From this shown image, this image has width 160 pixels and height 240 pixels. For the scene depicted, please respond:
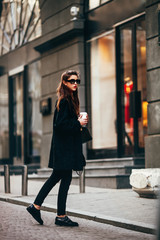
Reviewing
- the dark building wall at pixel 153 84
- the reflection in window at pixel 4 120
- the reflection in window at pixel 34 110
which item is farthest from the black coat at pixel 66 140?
the reflection in window at pixel 4 120

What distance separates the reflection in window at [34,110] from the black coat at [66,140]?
12.6m

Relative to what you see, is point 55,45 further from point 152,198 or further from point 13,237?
point 13,237

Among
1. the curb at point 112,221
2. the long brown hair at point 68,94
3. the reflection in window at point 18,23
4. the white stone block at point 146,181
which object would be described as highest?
the reflection in window at point 18,23

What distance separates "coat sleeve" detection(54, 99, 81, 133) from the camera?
6.86 metres

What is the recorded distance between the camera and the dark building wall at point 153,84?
39.5 feet

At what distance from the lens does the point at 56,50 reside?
17250 mm

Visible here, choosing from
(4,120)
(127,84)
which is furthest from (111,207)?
(4,120)

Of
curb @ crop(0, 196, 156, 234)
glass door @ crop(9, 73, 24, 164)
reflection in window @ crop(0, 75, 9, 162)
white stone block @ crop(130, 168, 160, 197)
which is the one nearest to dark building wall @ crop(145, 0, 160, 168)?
white stone block @ crop(130, 168, 160, 197)

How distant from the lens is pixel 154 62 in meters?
12.2

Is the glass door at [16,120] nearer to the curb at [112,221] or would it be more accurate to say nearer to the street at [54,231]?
the curb at [112,221]

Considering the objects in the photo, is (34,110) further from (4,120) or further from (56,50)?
(56,50)

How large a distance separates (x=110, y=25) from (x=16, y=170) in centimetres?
707

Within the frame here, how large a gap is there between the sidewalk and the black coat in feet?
3.18

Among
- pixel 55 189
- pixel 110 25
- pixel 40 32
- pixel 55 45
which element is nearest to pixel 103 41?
pixel 110 25
